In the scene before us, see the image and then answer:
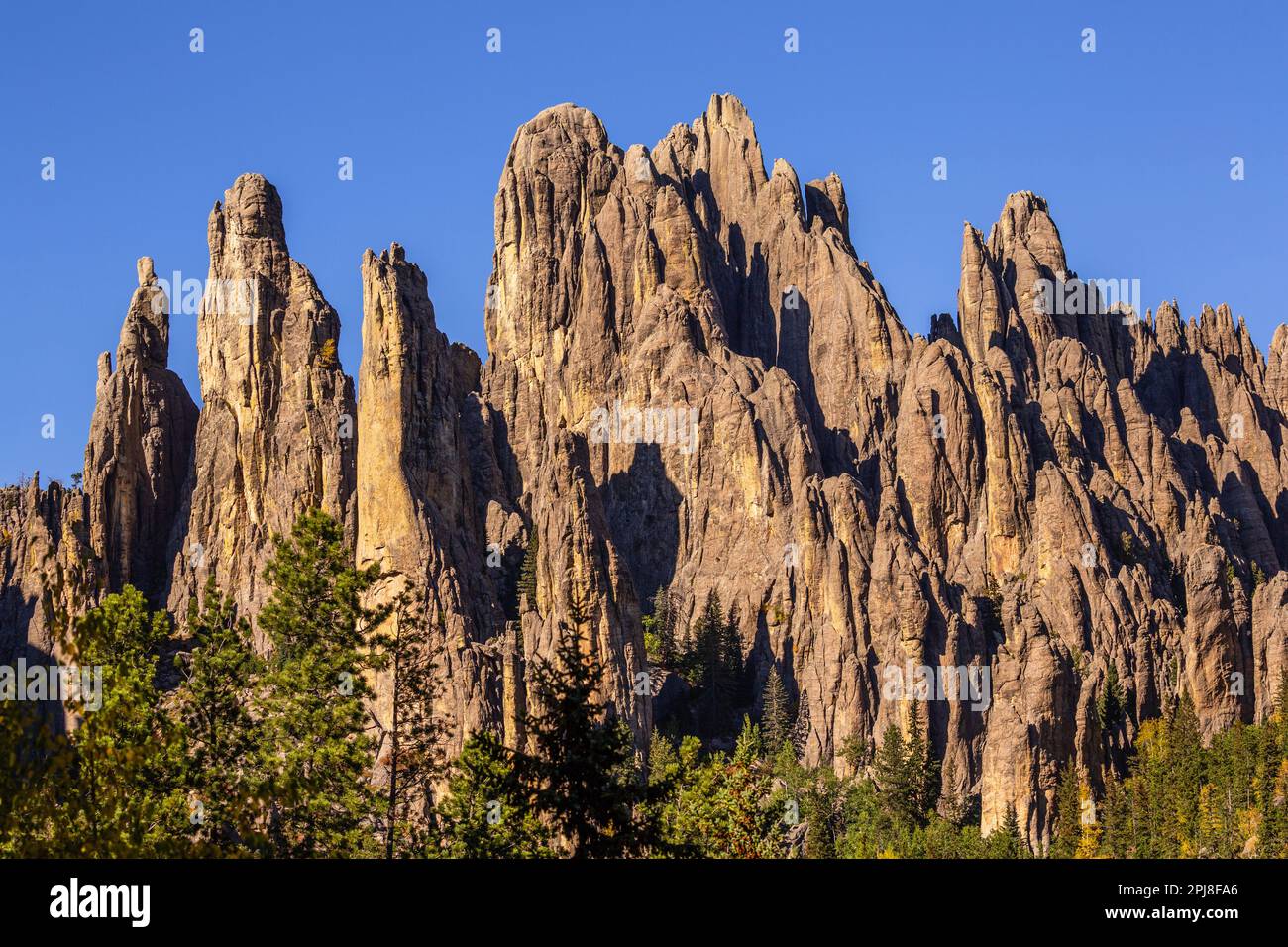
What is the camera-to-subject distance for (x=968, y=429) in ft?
434

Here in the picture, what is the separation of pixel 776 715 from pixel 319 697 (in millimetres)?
64184

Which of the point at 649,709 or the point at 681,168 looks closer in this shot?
the point at 649,709

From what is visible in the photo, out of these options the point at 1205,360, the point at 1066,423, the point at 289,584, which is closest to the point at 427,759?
the point at 289,584

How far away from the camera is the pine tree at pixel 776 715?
356 ft

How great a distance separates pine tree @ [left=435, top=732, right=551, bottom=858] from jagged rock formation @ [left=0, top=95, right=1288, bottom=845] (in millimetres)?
38777

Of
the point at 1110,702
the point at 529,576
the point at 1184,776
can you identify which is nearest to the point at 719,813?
the point at 1184,776

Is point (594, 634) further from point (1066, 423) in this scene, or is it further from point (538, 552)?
point (1066, 423)

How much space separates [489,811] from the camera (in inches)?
1954

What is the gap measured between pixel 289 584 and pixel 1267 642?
81175 mm

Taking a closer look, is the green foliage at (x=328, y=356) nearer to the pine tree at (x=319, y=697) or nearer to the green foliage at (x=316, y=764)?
the green foliage at (x=316, y=764)

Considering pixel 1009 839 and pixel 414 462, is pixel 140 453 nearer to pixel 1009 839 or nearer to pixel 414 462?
pixel 414 462

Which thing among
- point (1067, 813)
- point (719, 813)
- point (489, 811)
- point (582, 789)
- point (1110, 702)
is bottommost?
point (1067, 813)

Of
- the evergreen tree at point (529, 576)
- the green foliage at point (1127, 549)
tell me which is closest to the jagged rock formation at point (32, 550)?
the evergreen tree at point (529, 576)
